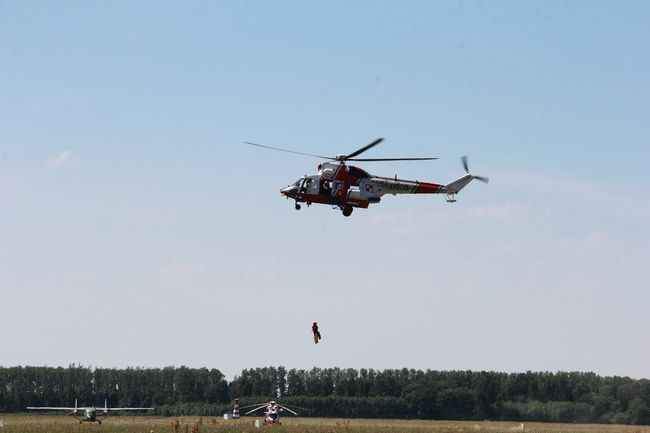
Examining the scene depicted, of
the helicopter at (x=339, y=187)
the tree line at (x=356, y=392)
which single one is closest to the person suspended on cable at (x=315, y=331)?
the helicopter at (x=339, y=187)

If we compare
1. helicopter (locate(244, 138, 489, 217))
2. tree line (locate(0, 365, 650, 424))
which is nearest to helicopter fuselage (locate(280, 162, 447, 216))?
helicopter (locate(244, 138, 489, 217))

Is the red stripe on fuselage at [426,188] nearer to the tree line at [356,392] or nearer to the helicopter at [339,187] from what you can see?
the helicopter at [339,187]

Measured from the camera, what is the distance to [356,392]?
103938 millimetres

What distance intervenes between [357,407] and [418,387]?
614cm

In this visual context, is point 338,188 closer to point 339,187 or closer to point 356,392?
point 339,187

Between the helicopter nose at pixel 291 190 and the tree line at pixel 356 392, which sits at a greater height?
the helicopter nose at pixel 291 190

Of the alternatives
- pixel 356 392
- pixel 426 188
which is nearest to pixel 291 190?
pixel 426 188

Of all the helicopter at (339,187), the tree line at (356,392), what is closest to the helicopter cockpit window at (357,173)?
the helicopter at (339,187)

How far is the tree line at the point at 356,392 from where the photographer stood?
8781 cm

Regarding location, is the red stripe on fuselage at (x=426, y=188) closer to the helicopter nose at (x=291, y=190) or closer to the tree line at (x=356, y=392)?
the helicopter nose at (x=291, y=190)

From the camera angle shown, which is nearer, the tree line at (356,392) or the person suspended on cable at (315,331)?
the person suspended on cable at (315,331)

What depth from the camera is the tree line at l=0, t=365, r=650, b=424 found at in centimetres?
8781

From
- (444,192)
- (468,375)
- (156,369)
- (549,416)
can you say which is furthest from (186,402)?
(444,192)

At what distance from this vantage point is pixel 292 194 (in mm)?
59438
